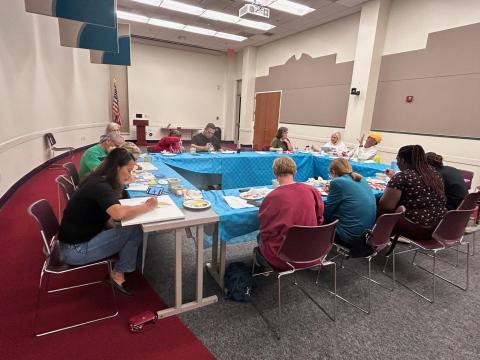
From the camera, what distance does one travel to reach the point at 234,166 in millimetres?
4242

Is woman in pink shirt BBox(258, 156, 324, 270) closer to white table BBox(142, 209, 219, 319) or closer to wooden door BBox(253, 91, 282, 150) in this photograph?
white table BBox(142, 209, 219, 319)

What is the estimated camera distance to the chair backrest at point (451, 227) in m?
2.02

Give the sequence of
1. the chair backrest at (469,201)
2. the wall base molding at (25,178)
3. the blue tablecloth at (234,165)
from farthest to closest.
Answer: the blue tablecloth at (234,165)
the wall base molding at (25,178)
the chair backrest at (469,201)

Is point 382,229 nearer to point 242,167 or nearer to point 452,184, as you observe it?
point 452,184

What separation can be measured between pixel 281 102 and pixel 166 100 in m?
4.54

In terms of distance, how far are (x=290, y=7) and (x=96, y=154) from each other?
519cm

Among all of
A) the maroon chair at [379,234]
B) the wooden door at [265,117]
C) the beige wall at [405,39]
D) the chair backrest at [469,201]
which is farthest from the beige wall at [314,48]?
the maroon chair at [379,234]

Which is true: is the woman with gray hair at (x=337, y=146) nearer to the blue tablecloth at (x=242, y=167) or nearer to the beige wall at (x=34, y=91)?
the blue tablecloth at (x=242, y=167)

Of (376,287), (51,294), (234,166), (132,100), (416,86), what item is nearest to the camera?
(51,294)

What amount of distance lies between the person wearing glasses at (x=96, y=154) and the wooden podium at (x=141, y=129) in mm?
7072

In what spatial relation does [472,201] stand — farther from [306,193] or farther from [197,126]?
[197,126]

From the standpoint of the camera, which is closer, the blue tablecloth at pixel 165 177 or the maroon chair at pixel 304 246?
the maroon chair at pixel 304 246

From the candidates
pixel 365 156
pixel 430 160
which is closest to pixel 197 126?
pixel 365 156

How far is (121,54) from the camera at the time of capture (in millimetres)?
5820
